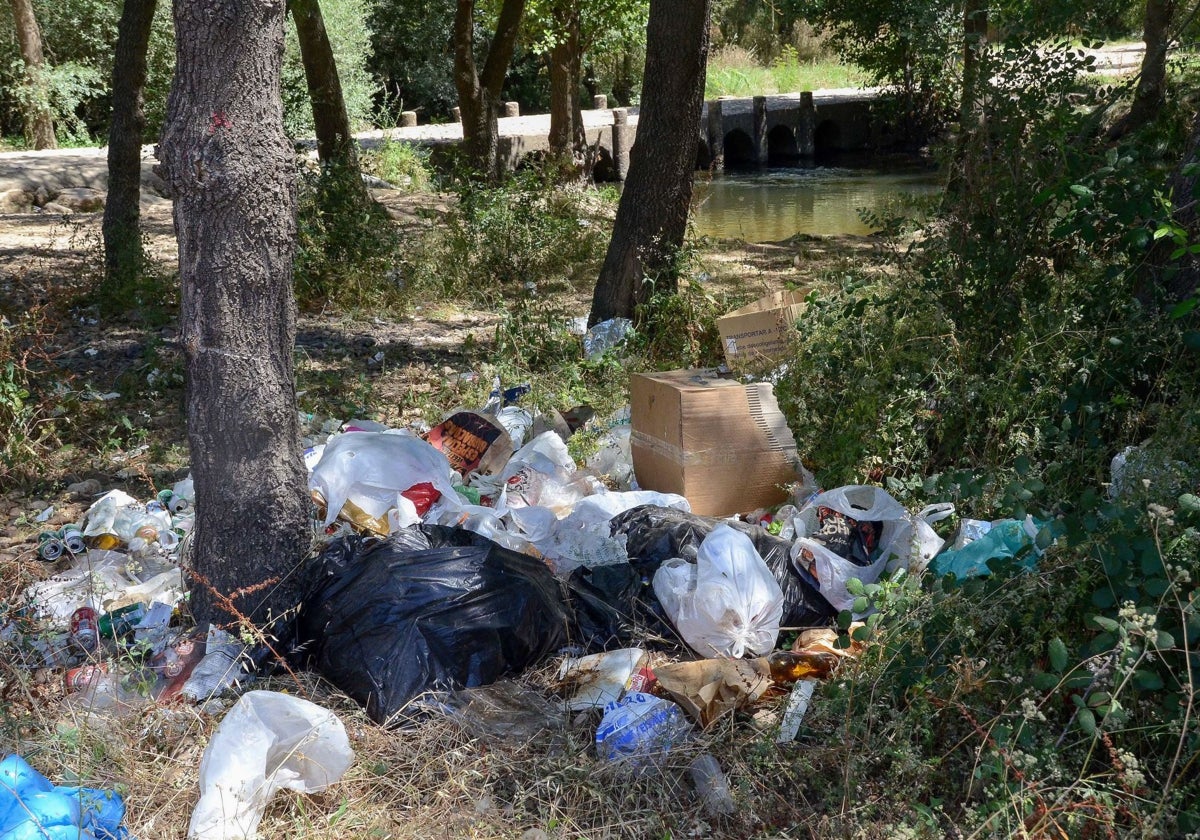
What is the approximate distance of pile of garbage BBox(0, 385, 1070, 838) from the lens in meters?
2.57

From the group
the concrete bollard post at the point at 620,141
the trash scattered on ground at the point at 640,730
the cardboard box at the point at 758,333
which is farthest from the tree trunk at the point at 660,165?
the concrete bollard post at the point at 620,141

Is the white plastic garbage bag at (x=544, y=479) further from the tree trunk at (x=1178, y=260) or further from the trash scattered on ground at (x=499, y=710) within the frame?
the tree trunk at (x=1178, y=260)

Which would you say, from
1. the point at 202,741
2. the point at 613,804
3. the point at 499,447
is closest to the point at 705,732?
the point at 613,804

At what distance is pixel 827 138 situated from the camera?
896 inches

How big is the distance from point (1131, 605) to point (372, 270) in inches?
222

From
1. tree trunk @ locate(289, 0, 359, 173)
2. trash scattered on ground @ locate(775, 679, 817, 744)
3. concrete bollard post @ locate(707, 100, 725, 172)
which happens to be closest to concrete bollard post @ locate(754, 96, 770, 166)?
concrete bollard post @ locate(707, 100, 725, 172)

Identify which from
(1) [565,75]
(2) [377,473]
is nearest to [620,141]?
(1) [565,75]

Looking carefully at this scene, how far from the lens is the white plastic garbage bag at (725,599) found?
9.45 feet

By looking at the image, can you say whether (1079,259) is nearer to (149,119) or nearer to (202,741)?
(202,741)

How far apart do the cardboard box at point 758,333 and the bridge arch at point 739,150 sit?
1800 cm

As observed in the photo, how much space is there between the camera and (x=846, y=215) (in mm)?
13555

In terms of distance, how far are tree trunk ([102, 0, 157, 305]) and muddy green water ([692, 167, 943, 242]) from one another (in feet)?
17.9

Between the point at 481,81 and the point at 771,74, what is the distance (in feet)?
62.4

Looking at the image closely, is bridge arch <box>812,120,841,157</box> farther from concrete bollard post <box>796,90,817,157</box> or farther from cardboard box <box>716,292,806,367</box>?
cardboard box <box>716,292,806,367</box>
